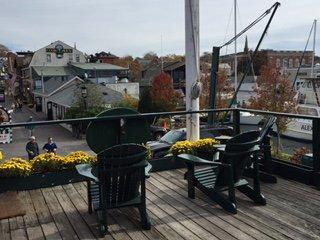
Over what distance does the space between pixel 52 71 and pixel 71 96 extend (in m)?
23.0

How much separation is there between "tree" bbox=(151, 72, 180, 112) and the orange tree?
10972 mm

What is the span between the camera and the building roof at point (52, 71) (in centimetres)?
6109

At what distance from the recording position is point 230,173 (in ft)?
15.0

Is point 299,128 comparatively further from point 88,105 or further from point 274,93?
point 88,105

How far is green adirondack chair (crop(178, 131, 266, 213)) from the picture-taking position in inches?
179

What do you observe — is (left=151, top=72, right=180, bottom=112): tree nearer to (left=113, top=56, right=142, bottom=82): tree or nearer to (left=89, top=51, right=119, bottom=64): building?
(left=113, top=56, right=142, bottom=82): tree

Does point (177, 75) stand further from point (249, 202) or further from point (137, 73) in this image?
point (249, 202)

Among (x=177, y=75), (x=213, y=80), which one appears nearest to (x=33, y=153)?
(x=213, y=80)

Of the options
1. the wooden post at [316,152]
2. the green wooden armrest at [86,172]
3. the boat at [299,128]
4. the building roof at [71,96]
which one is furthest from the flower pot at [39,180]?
the building roof at [71,96]

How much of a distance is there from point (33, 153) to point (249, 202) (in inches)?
393

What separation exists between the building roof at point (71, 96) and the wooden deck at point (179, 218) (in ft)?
112

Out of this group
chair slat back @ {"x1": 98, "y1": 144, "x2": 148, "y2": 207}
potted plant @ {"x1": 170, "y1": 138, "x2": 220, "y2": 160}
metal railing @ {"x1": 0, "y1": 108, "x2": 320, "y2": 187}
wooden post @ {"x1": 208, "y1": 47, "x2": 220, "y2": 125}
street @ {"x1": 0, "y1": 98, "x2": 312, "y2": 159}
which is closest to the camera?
chair slat back @ {"x1": 98, "y1": 144, "x2": 148, "y2": 207}

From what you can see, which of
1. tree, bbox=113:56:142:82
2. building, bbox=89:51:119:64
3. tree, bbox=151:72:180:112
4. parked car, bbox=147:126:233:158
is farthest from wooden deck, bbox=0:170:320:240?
building, bbox=89:51:119:64

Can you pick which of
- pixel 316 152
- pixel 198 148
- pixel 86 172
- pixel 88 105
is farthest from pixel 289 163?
pixel 88 105
